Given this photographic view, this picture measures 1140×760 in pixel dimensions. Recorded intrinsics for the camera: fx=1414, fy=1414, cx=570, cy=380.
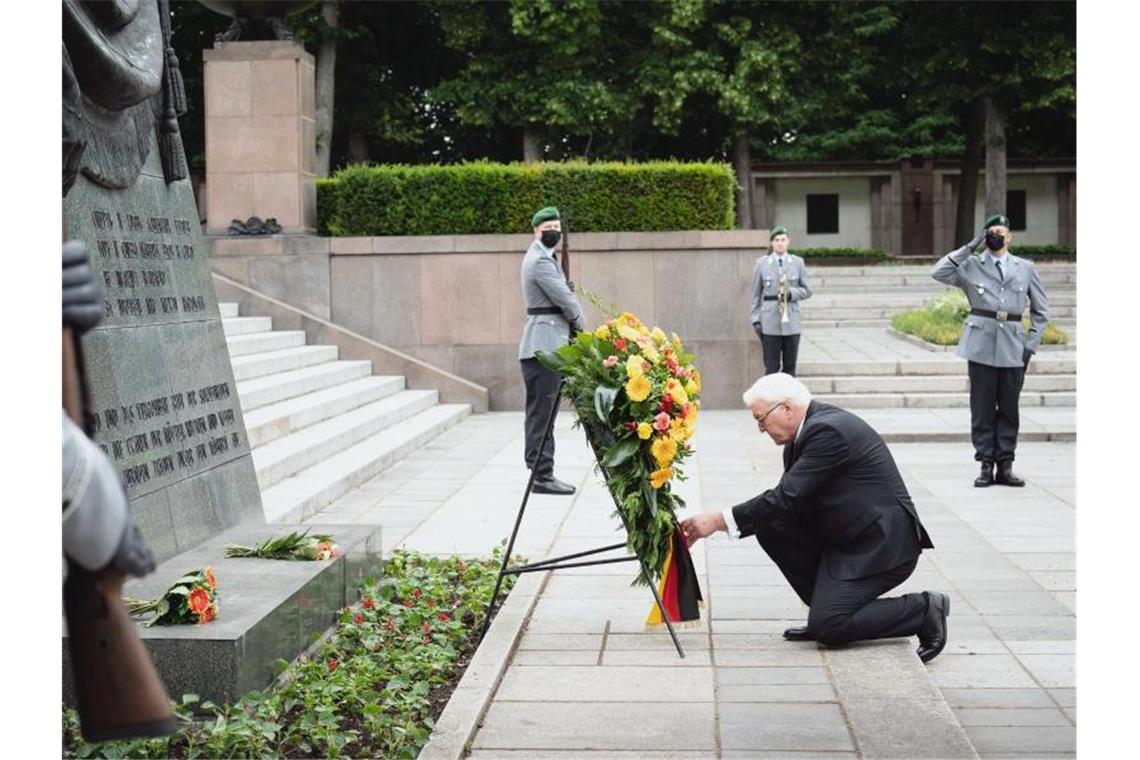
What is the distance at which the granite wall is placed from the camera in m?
16.2

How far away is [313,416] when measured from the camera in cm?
1255

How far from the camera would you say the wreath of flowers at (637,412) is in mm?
5781

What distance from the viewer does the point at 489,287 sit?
650 inches

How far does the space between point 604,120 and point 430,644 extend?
27.9m

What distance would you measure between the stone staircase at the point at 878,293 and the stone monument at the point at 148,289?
19.7 meters

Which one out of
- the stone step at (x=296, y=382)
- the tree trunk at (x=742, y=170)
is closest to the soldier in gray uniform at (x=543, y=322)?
the stone step at (x=296, y=382)

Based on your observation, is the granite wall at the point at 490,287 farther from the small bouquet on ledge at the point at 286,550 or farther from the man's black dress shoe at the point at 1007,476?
the small bouquet on ledge at the point at 286,550

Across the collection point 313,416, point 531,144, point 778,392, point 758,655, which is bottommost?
point 758,655

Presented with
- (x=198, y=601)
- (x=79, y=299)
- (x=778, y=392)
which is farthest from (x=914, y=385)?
(x=79, y=299)

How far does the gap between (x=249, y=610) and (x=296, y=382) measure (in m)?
8.41

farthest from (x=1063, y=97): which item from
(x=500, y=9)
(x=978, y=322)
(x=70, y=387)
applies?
(x=70, y=387)

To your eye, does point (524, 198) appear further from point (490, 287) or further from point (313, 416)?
point (313, 416)
